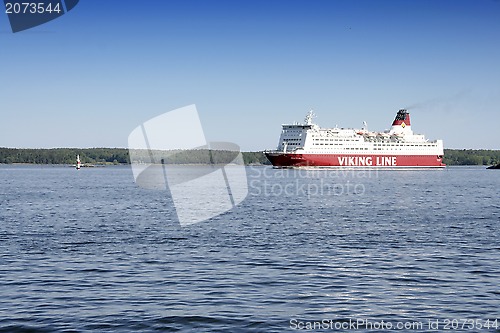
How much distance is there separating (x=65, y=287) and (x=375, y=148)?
142396 mm

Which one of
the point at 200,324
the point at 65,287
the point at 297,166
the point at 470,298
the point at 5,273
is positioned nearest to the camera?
the point at 200,324

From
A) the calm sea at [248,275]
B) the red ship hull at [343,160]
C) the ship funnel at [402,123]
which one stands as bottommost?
the calm sea at [248,275]

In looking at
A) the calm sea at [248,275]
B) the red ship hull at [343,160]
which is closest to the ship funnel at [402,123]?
the red ship hull at [343,160]

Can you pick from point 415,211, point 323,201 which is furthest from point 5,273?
point 323,201

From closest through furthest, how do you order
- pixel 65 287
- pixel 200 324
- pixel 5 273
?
pixel 200 324
pixel 65 287
pixel 5 273

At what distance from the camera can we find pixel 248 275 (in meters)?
19.9

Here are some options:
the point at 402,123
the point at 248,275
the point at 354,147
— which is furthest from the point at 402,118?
the point at 248,275

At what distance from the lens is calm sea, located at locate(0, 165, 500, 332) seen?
1502cm

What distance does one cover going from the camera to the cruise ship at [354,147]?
144 metres

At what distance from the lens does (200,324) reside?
14.6m

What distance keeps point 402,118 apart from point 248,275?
15718 centimetres

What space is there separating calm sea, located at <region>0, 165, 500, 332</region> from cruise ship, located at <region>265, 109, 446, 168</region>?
108 m

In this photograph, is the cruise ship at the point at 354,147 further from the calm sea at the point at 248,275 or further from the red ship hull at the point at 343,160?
the calm sea at the point at 248,275

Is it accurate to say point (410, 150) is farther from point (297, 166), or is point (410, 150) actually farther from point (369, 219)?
point (369, 219)
